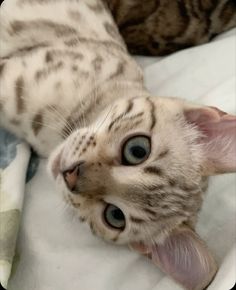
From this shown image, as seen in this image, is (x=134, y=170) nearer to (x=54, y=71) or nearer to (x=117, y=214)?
(x=117, y=214)

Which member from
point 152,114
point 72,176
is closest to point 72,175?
point 72,176

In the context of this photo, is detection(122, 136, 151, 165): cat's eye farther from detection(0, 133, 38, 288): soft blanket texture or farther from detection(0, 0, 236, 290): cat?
detection(0, 133, 38, 288): soft blanket texture

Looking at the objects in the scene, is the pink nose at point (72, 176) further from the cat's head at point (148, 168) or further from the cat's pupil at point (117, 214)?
the cat's pupil at point (117, 214)

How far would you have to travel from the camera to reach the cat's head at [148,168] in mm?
1309

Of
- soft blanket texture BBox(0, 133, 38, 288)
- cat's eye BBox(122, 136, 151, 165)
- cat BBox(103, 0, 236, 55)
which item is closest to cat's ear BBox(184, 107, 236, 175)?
cat's eye BBox(122, 136, 151, 165)

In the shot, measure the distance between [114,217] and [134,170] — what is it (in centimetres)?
14

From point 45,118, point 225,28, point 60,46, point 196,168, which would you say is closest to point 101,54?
point 60,46

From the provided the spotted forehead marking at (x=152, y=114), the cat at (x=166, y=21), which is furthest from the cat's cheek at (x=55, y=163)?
the cat at (x=166, y=21)

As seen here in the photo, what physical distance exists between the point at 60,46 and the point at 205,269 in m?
0.70

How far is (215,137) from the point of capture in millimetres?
1391

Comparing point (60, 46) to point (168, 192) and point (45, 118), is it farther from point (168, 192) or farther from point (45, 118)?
point (168, 192)

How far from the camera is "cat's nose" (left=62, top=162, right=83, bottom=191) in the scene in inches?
51.3

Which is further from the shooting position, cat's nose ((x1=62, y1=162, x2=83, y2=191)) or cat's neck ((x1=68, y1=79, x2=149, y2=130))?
cat's neck ((x1=68, y1=79, x2=149, y2=130))

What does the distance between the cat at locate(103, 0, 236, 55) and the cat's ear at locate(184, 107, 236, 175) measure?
A: 2.20 ft
